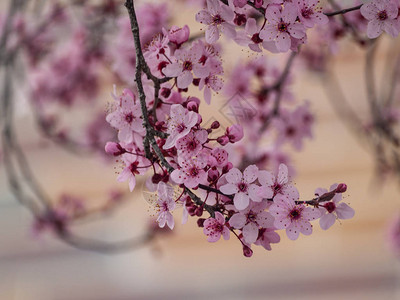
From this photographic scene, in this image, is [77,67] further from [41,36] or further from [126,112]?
[126,112]

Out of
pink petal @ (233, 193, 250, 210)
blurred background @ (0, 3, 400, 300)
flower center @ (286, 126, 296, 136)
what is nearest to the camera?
pink petal @ (233, 193, 250, 210)

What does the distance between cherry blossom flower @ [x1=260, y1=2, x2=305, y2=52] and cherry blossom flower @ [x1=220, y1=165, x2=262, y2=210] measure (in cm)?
14

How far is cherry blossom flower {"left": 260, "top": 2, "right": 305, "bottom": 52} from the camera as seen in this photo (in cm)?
53

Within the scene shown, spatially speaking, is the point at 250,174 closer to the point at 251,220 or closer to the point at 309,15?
the point at 251,220

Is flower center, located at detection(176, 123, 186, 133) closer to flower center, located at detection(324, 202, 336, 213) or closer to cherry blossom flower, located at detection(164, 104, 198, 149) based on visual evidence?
cherry blossom flower, located at detection(164, 104, 198, 149)

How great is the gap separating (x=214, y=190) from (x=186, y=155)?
0.14 feet

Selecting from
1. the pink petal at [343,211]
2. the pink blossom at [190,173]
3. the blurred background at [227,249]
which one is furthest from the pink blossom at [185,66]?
the blurred background at [227,249]

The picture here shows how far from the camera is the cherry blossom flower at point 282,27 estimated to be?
527 mm

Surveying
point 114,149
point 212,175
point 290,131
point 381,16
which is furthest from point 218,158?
point 290,131

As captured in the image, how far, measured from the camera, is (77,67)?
1591mm

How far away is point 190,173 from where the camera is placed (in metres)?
0.51

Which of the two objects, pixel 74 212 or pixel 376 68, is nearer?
pixel 74 212

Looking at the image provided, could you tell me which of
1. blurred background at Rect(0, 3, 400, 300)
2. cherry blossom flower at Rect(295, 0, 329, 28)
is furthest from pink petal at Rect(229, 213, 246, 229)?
blurred background at Rect(0, 3, 400, 300)

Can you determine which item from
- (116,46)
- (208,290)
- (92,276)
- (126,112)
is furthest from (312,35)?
(92,276)
